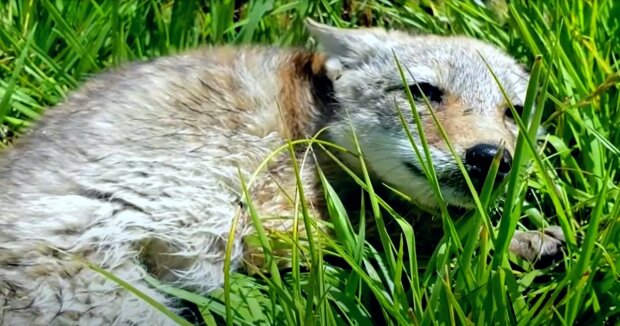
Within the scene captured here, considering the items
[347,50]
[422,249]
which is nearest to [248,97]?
[347,50]

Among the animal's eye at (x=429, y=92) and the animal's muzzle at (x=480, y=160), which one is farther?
the animal's eye at (x=429, y=92)

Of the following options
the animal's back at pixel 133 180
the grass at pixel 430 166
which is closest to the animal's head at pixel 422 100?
the grass at pixel 430 166

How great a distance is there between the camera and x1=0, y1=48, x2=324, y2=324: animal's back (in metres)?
3.41

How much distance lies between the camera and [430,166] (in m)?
3.19

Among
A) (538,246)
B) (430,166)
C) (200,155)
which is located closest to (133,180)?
(200,155)

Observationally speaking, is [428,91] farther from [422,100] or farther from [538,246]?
[538,246]

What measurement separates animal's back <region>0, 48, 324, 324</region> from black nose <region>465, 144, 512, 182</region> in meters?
0.80

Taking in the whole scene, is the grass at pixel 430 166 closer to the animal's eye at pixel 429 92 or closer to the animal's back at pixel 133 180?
the animal's back at pixel 133 180

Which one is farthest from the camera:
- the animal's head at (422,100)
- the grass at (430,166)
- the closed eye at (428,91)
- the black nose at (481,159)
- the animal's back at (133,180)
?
the closed eye at (428,91)

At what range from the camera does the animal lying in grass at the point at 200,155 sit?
11.4 feet

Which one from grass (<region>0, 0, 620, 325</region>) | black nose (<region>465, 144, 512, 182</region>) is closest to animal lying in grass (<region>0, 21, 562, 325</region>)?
black nose (<region>465, 144, 512, 182</region>)

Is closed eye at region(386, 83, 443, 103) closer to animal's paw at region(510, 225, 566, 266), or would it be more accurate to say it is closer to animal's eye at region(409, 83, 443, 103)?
animal's eye at region(409, 83, 443, 103)

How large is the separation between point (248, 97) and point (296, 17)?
1.24 meters

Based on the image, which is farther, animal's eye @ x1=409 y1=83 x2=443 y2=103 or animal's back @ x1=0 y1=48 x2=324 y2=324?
animal's eye @ x1=409 y1=83 x2=443 y2=103
